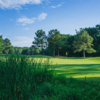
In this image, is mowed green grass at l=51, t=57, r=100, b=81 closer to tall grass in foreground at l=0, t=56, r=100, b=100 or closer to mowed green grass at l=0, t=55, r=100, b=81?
mowed green grass at l=0, t=55, r=100, b=81

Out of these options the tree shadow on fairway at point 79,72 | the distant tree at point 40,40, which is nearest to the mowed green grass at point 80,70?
the tree shadow on fairway at point 79,72

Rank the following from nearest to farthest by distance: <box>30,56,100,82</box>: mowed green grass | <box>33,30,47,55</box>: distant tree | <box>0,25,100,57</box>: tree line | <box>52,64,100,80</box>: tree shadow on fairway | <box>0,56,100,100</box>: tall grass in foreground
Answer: <box>0,56,100,100</box>: tall grass in foreground
<box>30,56,100,82</box>: mowed green grass
<box>52,64,100,80</box>: tree shadow on fairway
<box>0,25,100,57</box>: tree line
<box>33,30,47,55</box>: distant tree

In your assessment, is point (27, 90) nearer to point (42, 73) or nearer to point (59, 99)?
point (59, 99)

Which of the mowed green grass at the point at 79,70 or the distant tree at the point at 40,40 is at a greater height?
the distant tree at the point at 40,40

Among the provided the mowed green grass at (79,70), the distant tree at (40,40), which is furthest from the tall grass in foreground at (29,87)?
the distant tree at (40,40)

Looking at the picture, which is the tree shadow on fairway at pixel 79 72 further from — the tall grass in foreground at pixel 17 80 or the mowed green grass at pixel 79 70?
the tall grass in foreground at pixel 17 80

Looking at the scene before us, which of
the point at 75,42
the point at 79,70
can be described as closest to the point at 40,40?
the point at 75,42

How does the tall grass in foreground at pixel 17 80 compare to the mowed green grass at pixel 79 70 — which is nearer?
the tall grass in foreground at pixel 17 80

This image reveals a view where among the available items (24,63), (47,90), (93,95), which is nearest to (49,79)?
(47,90)

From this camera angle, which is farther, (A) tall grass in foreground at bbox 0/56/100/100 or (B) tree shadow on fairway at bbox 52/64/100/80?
(B) tree shadow on fairway at bbox 52/64/100/80

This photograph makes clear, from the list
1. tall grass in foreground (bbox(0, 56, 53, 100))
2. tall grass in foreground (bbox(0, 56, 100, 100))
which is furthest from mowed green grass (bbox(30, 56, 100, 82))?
tall grass in foreground (bbox(0, 56, 53, 100))

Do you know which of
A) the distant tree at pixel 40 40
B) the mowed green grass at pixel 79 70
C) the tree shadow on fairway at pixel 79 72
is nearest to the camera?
the mowed green grass at pixel 79 70

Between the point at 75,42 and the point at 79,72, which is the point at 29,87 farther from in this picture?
the point at 75,42

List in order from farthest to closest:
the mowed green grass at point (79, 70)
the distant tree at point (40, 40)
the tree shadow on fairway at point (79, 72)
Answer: the distant tree at point (40, 40)
the tree shadow on fairway at point (79, 72)
the mowed green grass at point (79, 70)
